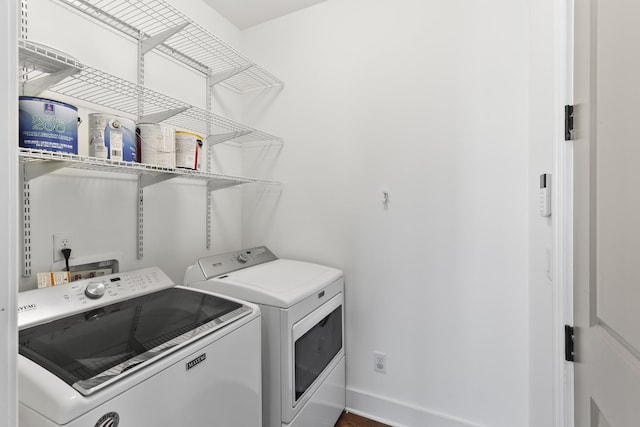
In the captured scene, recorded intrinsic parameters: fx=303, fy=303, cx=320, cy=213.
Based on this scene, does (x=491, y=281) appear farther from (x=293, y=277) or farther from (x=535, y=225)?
(x=293, y=277)

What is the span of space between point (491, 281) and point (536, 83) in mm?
978

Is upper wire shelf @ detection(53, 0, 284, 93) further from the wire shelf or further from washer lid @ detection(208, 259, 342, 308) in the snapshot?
washer lid @ detection(208, 259, 342, 308)

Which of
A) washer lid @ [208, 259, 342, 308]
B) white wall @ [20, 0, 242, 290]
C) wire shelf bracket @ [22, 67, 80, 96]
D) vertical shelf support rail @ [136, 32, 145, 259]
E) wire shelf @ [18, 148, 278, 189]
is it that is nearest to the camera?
wire shelf @ [18, 148, 278, 189]

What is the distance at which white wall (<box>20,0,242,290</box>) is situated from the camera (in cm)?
128

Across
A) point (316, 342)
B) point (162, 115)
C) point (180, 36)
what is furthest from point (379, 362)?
point (180, 36)

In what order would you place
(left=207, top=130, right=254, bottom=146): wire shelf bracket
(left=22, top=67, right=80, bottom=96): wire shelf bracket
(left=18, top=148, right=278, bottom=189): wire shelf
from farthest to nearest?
(left=207, top=130, right=254, bottom=146): wire shelf bracket → (left=22, top=67, right=80, bottom=96): wire shelf bracket → (left=18, top=148, right=278, bottom=189): wire shelf

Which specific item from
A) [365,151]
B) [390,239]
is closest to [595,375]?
[390,239]

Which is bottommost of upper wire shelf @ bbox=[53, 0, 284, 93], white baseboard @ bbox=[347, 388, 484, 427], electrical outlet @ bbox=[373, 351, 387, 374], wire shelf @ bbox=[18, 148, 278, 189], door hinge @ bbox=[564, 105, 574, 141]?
white baseboard @ bbox=[347, 388, 484, 427]

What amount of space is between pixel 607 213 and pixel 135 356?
1.28 meters

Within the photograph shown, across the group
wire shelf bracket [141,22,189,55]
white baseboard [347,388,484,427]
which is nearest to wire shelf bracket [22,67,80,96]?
wire shelf bracket [141,22,189,55]

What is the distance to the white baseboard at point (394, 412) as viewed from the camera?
1726 mm

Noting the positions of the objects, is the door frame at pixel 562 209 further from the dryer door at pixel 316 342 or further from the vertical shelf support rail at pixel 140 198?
the vertical shelf support rail at pixel 140 198

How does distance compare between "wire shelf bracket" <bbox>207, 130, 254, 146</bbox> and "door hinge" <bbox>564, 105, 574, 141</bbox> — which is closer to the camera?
"door hinge" <bbox>564, 105, 574, 141</bbox>

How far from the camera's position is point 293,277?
166 centimetres
